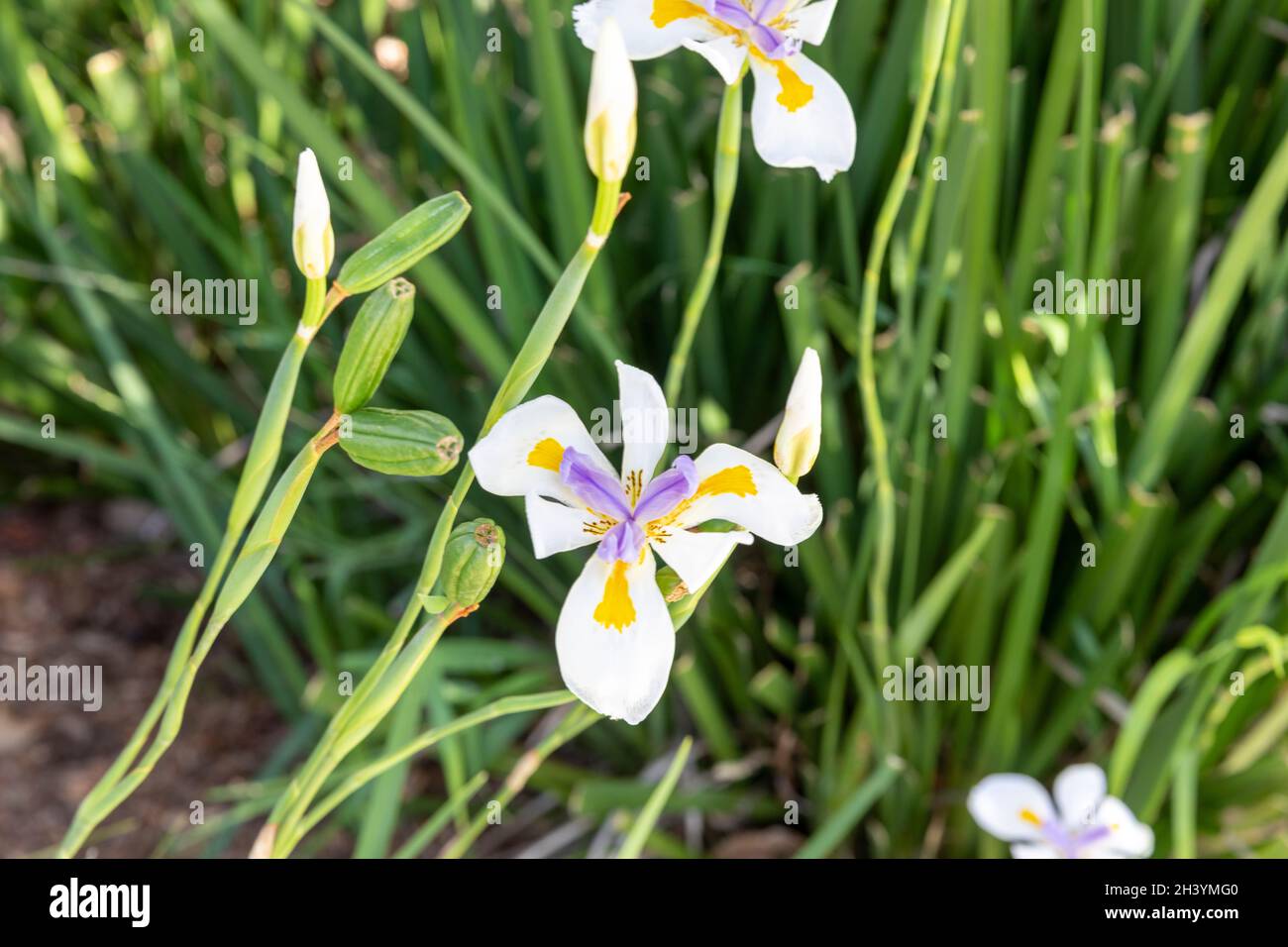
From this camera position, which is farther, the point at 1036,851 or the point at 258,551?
the point at 1036,851

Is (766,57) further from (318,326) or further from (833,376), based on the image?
(833,376)

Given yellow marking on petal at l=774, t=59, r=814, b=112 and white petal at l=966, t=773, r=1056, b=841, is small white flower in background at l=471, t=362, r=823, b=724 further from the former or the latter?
white petal at l=966, t=773, r=1056, b=841

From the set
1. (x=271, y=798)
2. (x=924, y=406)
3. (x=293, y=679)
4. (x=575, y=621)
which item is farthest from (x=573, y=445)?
(x=293, y=679)

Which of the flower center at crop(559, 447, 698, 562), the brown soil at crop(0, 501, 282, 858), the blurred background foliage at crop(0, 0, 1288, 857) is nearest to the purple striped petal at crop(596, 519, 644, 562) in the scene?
the flower center at crop(559, 447, 698, 562)

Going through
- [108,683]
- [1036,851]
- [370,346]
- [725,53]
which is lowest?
[1036,851]

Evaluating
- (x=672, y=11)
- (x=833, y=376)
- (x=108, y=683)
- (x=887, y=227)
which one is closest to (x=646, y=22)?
(x=672, y=11)

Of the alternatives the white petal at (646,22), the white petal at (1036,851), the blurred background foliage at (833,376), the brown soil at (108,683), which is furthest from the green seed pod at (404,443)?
the brown soil at (108,683)
